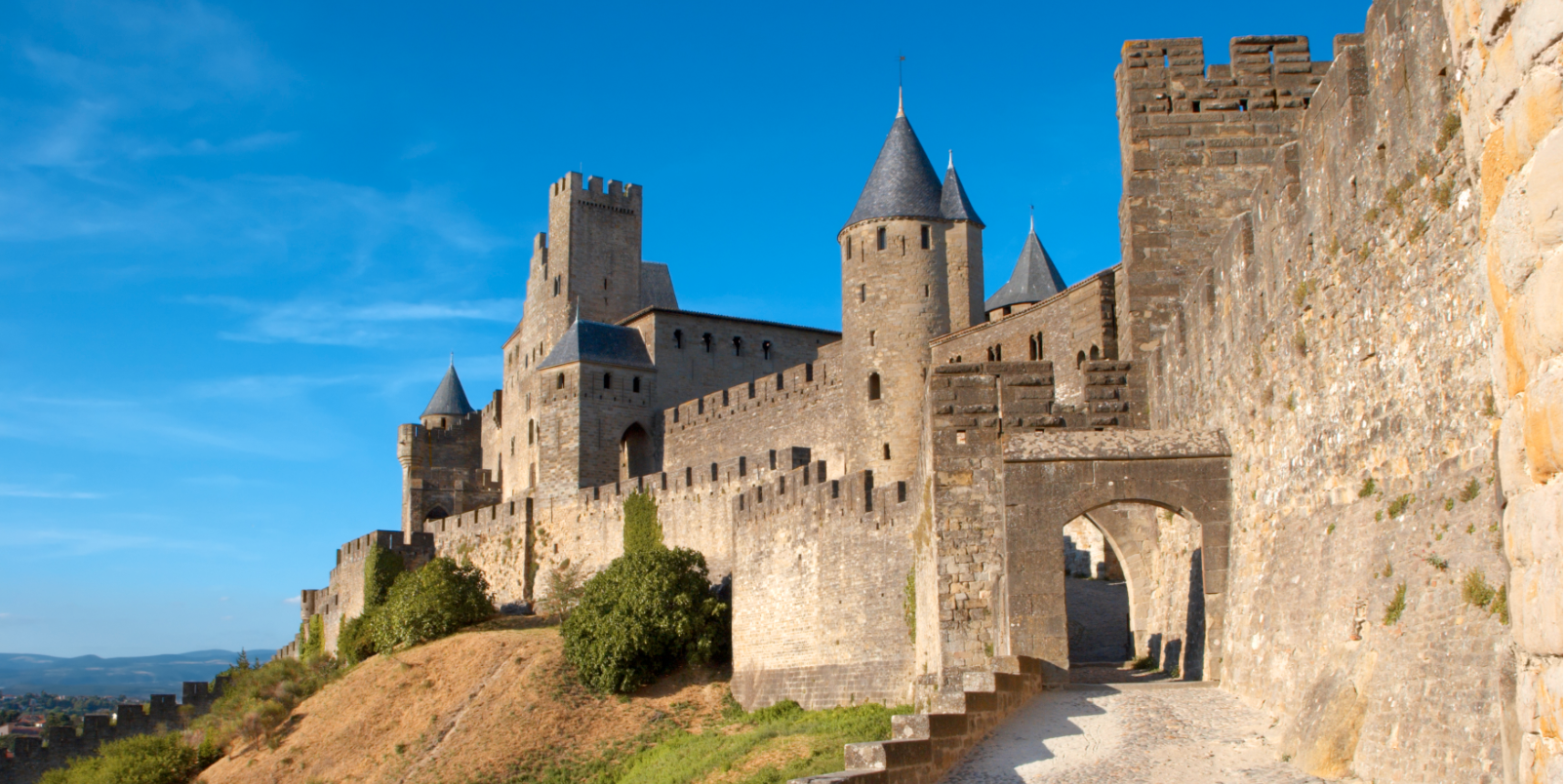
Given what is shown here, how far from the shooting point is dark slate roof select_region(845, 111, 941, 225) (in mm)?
36875

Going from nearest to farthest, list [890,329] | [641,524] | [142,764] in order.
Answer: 1. [142,764]
2. [641,524]
3. [890,329]

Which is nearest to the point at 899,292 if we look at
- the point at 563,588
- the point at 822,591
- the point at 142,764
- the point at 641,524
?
the point at 641,524

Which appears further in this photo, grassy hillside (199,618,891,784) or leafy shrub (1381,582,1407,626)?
grassy hillside (199,618,891,784)

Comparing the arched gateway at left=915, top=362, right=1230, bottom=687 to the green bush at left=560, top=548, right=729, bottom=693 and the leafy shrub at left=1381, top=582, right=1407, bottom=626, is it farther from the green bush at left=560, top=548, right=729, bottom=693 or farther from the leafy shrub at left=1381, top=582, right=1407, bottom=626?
the green bush at left=560, top=548, right=729, bottom=693

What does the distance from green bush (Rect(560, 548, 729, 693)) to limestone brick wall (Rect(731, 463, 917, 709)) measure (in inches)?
48.1

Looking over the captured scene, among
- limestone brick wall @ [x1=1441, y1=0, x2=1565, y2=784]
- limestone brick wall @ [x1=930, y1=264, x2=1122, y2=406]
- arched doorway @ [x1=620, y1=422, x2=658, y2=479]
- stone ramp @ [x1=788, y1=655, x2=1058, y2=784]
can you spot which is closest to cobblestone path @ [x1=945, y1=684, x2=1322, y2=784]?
stone ramp @ [x1=788, y1=655, x2=1058, y2=784]

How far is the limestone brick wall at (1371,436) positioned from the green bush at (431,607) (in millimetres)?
26697

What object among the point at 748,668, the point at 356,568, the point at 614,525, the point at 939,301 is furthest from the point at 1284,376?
the point at 356,568

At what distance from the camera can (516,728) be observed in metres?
27.5

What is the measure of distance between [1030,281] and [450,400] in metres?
30.0

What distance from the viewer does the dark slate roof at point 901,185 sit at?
36.9 metres

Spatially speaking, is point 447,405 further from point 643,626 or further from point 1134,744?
point 1134,744

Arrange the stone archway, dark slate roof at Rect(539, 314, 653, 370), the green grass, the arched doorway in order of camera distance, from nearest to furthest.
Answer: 1. the stone archway
2. the green grass
3. the arched doorway
4. dark slate roof at Rect(539, 314, 653, 370)

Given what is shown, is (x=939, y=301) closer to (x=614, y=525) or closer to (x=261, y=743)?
(x=614, y=525)
